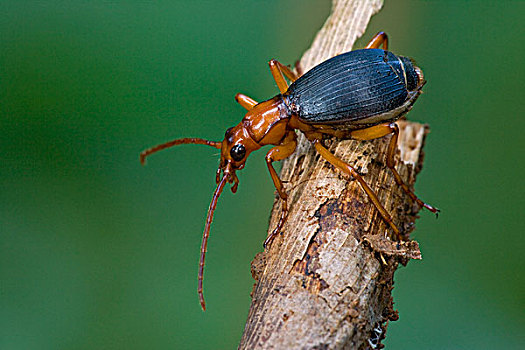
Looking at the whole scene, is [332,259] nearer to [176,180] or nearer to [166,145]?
[166,145]

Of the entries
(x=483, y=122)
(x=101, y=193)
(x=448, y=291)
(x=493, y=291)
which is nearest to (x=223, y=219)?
(x=101, y=193)

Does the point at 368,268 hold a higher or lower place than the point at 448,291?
lower

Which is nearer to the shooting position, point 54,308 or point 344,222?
point 344,222

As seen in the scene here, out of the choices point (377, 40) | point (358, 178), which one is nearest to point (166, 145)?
point (358, 178)

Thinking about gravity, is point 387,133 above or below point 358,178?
above

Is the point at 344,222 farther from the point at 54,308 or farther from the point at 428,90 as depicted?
the point at 428,90

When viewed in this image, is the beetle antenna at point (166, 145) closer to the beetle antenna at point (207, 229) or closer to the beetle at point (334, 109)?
the beetle at point (334, 109)
